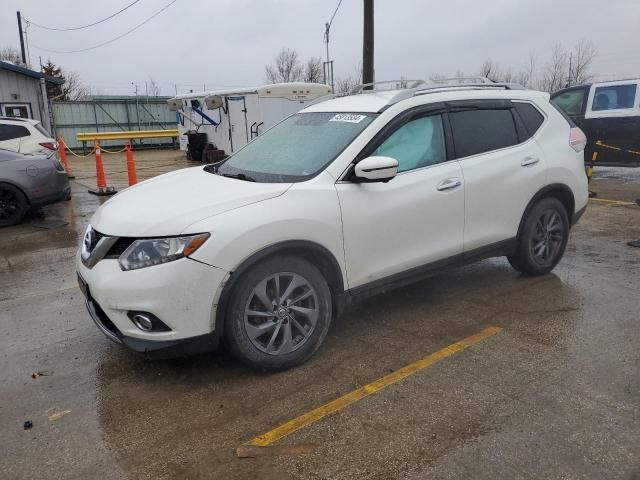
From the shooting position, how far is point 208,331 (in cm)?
310

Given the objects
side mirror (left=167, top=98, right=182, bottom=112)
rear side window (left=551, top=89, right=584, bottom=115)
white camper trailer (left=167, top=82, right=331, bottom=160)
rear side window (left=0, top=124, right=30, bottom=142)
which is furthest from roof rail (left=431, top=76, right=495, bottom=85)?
side mirror (left=167, top=98, right=182, bottom=112)

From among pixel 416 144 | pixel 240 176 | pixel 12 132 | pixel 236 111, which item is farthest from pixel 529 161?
pixel 236 111

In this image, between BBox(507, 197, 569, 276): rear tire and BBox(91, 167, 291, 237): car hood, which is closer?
BBox(91, 167, 291, 237): car hood

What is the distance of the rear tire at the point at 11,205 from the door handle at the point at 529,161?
294 inches

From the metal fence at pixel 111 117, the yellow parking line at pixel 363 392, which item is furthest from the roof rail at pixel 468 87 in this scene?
the metal fence at pixel 111 117

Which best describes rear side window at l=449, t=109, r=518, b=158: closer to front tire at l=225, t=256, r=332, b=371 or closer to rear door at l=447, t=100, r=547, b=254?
rear door at l=447, t=100, r=547, b=254

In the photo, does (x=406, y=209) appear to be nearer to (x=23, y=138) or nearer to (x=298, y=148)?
(x=298, y=148)

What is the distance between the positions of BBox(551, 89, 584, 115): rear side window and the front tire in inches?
408

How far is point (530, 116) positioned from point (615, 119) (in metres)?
7.72

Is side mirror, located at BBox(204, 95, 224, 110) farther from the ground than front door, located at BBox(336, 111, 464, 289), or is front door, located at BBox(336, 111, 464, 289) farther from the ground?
side mirror, located at BBox(204, 95, 224, 110)

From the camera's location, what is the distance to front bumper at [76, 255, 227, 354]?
2975 mm

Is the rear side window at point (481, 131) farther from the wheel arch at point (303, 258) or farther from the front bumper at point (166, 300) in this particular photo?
A: the front bumper at point (166, 300)

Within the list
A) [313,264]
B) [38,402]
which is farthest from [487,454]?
[38,402]

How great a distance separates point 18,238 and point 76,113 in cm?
2129
